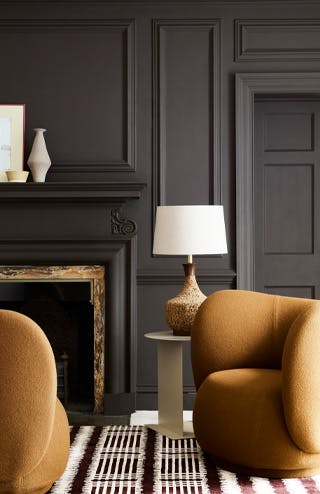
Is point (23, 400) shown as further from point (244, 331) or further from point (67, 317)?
point (67, 317)

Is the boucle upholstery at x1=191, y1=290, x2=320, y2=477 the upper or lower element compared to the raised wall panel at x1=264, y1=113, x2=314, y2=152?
lower

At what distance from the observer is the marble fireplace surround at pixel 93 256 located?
462 centimetres

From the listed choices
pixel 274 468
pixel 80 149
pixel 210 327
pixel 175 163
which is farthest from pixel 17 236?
pixel 274 468

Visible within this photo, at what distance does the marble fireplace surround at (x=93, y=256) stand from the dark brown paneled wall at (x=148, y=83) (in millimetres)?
177

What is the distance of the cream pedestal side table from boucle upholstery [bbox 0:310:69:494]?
4.35ft

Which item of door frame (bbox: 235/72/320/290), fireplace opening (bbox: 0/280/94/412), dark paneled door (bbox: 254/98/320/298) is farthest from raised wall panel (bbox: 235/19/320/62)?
fireplace opening (bbox: 0/280/94/412)

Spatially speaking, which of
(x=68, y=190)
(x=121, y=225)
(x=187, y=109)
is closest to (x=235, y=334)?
(x=121, y=225)

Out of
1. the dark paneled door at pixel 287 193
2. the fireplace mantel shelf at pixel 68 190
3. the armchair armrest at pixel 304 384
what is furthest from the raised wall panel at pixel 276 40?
the armchair armrest at pixel 304 384

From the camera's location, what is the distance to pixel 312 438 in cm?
297

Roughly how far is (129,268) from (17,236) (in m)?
0.72

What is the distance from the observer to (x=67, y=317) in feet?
15.8

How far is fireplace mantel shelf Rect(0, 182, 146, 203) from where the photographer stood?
448 cm

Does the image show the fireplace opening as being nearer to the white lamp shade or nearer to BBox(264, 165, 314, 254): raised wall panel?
the white lamp shade

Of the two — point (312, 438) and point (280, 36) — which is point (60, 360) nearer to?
point (312, 438)
